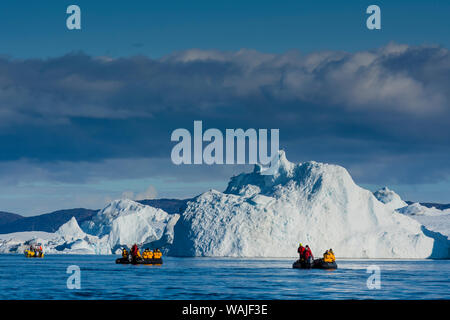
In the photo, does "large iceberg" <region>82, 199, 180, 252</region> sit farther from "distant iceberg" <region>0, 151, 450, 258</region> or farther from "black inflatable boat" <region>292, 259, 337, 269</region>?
"black inflatable boat" <region>292, 259, 337, 269</region>

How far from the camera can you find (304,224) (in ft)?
263

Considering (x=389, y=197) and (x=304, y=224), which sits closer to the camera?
(x=304, y=224)

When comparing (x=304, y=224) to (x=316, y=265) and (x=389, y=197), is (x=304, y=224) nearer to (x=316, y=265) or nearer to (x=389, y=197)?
(x=316, y=265)

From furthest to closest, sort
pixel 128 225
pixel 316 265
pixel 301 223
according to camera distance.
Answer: pixel 128 225 → pixel 301 223 → pixel 316 265

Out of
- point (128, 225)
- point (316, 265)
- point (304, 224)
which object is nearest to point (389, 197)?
point (128, 225)

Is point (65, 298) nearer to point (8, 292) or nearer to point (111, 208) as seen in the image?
point (8, 292)

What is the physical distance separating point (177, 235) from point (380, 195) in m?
54.3

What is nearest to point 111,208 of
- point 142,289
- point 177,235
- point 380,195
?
point 380,195

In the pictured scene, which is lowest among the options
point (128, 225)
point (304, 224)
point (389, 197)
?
point (128, 225)

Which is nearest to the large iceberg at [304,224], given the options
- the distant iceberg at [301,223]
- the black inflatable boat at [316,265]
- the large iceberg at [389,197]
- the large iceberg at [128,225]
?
the distant iceberg at [301,223]

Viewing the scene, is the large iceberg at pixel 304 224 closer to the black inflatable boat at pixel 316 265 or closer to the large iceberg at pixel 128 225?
the large iceberg at pixel 128 225

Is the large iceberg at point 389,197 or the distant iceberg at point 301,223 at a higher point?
the large iceberg at point 389,197

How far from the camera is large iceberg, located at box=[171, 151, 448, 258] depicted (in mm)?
78000

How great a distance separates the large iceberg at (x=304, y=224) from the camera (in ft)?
256
